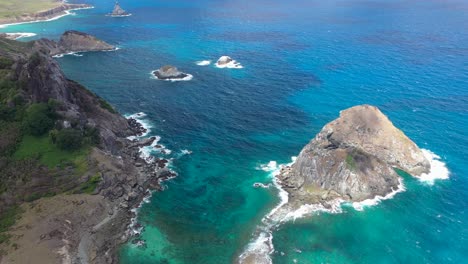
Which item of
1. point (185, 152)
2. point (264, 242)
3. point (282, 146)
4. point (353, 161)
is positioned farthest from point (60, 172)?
point (353, 161)

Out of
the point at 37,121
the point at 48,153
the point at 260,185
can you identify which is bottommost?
the point at 260,185

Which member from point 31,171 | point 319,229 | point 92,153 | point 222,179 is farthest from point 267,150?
point 31,171

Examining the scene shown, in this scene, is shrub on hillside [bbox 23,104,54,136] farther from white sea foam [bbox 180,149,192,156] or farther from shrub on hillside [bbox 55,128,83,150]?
white sea foam [bbox 180,149,192,156]

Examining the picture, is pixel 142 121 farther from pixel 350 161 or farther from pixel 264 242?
pixel 350 161

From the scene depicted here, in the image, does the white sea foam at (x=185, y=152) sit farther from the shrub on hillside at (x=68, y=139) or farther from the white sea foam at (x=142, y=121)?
the shrub on hillside at (x=68, y=139)

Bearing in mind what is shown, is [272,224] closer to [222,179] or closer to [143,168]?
[222,179]

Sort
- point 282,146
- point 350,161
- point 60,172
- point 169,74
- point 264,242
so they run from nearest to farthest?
1. point 264,242
2. point 60,172
3. point 350,161
4. point 282,146
5. point 169,74
